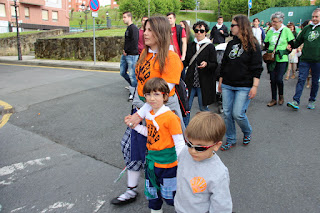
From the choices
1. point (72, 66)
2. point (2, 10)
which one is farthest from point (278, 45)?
point (2, 10)

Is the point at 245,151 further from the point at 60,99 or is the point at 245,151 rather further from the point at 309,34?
the point at 60,99

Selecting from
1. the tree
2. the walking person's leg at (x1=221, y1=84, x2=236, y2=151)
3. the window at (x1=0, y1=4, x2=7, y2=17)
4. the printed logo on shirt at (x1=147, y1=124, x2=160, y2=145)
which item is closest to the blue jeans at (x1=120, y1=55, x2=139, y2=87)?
the walking person's leg at (x1=221, y1=84, x2=236, y2=151)

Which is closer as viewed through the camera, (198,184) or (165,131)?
(198,184)

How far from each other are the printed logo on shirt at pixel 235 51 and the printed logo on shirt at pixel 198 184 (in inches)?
96.3

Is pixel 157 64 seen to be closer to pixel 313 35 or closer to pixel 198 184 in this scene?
pixel 198 184

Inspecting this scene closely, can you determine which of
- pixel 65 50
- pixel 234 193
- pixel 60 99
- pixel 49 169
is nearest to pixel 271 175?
pixel 234 193

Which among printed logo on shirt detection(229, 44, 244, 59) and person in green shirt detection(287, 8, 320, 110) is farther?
person in green shirt detection(287, 8, 320, 110)

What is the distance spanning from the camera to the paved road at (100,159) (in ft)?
8.84

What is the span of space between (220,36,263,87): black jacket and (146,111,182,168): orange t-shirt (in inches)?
72.7

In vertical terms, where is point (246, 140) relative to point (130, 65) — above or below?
below

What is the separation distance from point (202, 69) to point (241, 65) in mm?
663

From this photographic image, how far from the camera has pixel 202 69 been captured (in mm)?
4055

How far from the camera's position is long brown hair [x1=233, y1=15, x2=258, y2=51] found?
3430mm

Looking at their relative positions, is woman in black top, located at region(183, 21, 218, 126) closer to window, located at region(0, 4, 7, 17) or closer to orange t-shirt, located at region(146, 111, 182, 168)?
orange t-shirt, located at region(146, 111, 182, 168)
